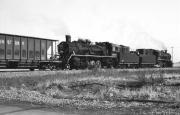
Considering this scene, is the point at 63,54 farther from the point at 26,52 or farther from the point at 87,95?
the point at 87,95

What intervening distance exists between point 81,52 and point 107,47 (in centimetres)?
507

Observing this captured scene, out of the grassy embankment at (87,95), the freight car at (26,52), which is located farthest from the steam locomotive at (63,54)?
the grassy embankment at (87,95)

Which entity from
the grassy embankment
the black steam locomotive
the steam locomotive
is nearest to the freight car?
the steam locomotive

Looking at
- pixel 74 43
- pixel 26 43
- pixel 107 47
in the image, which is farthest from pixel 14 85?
pixel 107 47

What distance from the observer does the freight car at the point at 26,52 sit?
83.3 ft

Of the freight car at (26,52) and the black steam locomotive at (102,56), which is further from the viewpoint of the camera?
the black steam locomotive at (102,56)

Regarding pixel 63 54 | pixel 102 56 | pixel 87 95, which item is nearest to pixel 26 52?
pixel 63 54

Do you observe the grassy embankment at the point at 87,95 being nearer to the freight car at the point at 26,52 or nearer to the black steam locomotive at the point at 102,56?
the freight car at the point at 26,52

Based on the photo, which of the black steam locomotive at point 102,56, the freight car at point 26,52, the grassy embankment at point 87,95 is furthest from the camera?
the black steam locomotive at point 102,56

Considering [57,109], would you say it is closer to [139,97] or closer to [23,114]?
[23,114]

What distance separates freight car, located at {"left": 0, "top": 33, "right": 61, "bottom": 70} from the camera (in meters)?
25.4

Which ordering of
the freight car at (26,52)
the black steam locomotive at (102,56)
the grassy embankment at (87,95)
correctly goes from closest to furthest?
1. the grassy embankment at (87,95)
2. the freight car at (26,52)
3. the black steam locomotive at (102,56)

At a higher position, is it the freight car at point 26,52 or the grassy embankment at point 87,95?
the freight car at point 26,52

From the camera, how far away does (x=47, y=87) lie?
1468cm
